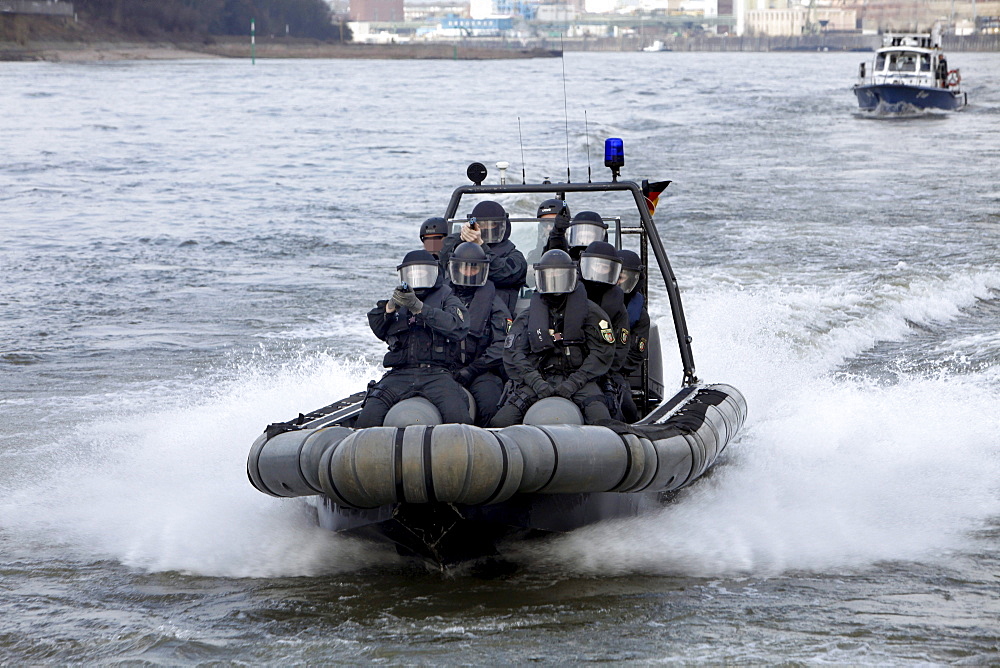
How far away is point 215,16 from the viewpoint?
7562 centimetres

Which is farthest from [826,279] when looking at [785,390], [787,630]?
[787,630]

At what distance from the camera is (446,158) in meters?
22.7

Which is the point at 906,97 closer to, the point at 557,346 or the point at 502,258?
the point at 502,258

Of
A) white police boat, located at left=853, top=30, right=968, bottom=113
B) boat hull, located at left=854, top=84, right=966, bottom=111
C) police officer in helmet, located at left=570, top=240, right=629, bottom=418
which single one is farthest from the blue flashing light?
boat hull, located at left=854, top=84, right=966, bottom=111

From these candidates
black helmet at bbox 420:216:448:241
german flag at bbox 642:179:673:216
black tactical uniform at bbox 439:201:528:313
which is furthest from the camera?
german flag at bbox 642:179:673:216

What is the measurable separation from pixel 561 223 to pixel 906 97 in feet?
105

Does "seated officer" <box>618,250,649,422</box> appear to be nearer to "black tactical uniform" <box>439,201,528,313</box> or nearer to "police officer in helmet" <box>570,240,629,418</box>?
"police officer in helmet" <box>570,240,629,418</box>

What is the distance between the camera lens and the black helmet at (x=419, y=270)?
4.77m

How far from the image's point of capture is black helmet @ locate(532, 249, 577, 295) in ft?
15.7

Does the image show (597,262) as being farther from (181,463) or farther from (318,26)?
(318,26)

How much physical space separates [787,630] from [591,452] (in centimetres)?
92

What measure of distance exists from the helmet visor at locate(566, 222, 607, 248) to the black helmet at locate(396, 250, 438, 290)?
3.51 ft

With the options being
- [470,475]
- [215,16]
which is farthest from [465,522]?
[215,16]

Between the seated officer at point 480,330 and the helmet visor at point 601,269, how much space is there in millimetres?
432
